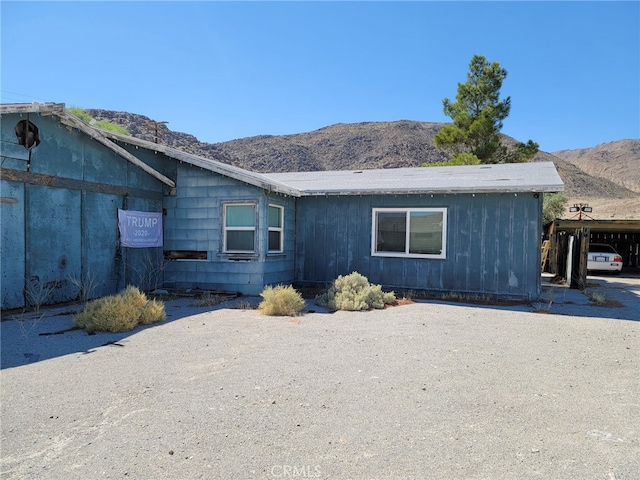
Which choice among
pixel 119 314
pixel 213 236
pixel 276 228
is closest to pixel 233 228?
pixel 213 236

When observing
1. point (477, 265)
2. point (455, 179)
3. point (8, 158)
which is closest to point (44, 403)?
point (8, 158)

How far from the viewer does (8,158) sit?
8195mm

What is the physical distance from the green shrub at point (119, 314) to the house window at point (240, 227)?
11.4ft

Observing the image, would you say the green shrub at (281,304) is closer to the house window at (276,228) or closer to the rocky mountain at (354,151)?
the house window at (276,228)

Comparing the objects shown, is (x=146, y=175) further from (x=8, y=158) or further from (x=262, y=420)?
(x=262, y=420)

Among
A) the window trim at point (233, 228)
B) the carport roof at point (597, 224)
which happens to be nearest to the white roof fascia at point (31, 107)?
the window trim at point (233, 228)

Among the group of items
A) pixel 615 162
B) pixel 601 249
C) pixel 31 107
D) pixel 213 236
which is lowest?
pixel 601 249

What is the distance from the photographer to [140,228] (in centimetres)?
1109

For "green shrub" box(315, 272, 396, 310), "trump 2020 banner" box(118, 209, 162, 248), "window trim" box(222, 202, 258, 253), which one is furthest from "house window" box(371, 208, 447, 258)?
A: "trump 2020 banner" box(118, 209, 162, 248)

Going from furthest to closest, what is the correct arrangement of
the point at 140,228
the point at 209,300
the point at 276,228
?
the point at 276,228
the point at 140,228
the point at 209,300

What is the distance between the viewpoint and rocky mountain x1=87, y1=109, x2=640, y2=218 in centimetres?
5404

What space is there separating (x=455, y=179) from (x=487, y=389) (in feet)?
26.8

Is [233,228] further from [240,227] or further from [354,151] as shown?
[354,151]

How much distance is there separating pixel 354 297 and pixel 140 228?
224 inches
